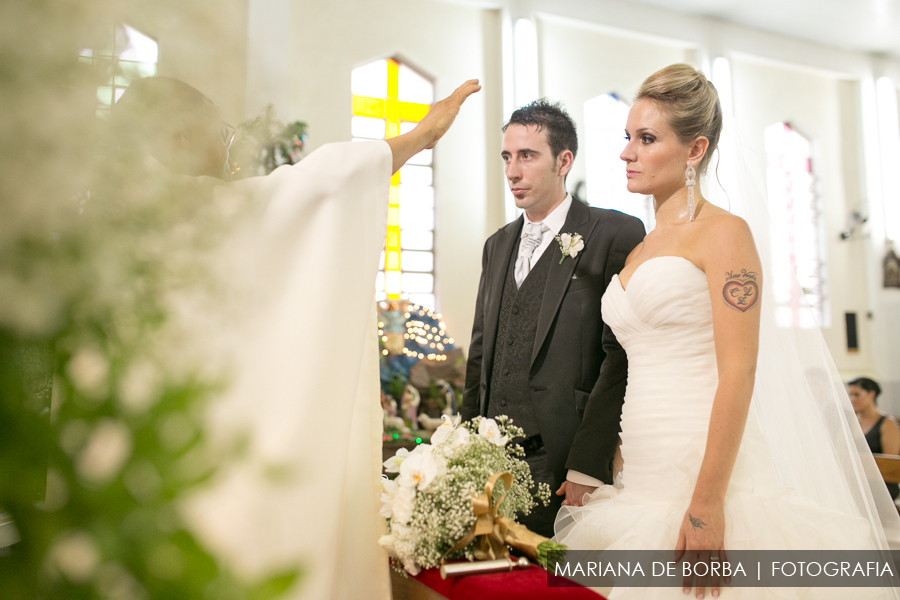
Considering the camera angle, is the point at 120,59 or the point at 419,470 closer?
the point at 120,59

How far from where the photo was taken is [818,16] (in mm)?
10266

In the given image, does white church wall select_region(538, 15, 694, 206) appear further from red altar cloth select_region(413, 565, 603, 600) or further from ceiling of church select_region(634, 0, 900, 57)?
red altar cloth select_region(413, 565, 603, 600)

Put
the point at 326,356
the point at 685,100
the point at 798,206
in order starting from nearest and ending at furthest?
the point at 326,356 < the point at 685,100 < the point at 798,206

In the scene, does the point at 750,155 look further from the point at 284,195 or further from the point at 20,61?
the point at 20,61

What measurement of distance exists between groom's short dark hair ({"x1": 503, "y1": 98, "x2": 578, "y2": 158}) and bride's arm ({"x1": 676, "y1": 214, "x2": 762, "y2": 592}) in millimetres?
1104

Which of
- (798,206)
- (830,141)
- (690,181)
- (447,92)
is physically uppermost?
(830,141)

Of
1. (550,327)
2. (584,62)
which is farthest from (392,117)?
(550,327)

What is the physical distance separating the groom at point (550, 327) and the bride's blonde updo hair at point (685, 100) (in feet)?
1.80

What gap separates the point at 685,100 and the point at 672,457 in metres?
1.07

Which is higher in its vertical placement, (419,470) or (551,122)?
(551,122)

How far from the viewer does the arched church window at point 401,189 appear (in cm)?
811

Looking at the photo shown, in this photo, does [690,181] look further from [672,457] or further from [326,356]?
[326,356]

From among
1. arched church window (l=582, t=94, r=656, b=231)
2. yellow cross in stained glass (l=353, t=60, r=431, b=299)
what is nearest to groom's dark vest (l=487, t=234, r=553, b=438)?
yellow cross in stained glass (l=353, t=60, r=431, b=299)

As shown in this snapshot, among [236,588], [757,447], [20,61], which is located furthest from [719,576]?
[20,61]
